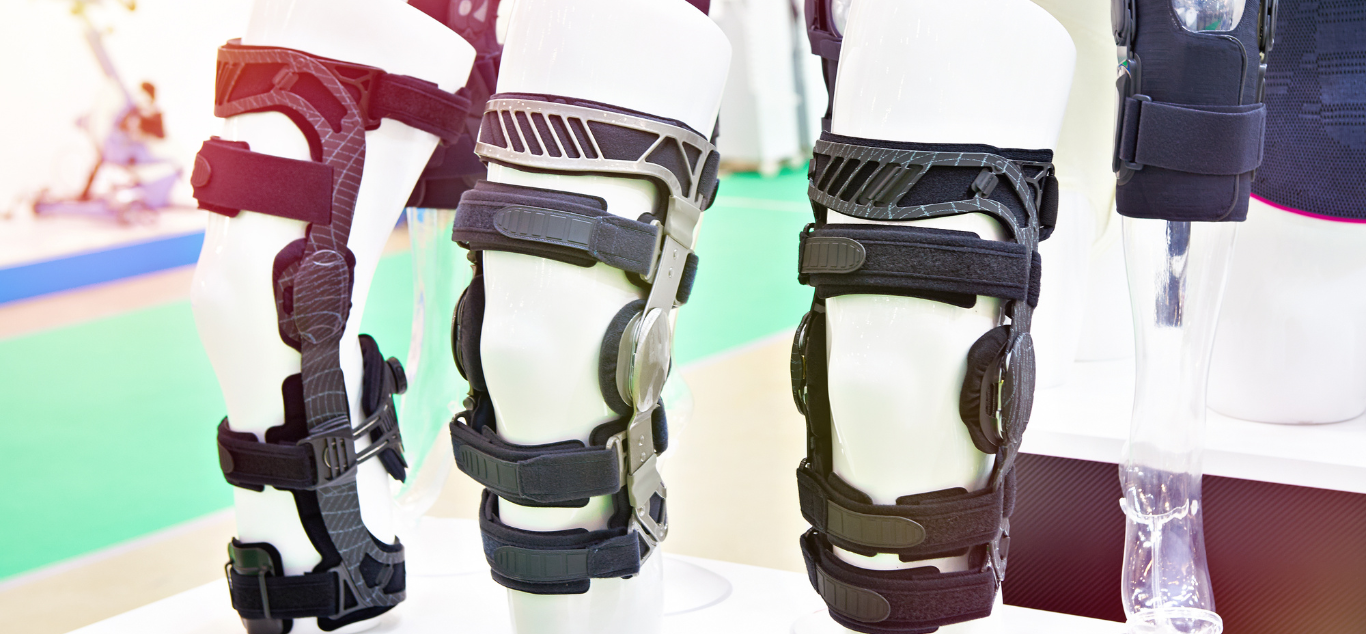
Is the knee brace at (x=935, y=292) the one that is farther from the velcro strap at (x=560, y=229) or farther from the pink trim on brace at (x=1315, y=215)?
the pink trim on brace at (x=1315, y=215)

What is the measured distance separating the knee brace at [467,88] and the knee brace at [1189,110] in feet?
3.26

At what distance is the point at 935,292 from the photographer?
1021mm

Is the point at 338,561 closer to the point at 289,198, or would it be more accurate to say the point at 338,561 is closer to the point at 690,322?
the point at 289,198

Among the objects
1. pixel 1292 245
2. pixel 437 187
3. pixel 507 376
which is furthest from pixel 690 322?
pixel 507 376

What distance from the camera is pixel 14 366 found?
4469 millimetres

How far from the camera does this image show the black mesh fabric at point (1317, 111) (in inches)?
57.9

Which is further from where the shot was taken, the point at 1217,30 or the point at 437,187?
the point at 437,187

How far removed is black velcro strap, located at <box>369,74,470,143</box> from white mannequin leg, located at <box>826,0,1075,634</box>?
63 centimetres

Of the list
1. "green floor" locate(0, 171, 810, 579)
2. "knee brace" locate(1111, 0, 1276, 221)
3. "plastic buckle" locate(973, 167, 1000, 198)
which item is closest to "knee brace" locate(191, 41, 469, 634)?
"plastic buckle" locate(973, 167, 1000, 198)

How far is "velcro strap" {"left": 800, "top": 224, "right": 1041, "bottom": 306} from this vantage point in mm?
1009

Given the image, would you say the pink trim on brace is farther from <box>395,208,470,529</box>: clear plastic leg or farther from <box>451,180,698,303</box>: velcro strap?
<box>395,208,470,529</box>: clear plastic leg

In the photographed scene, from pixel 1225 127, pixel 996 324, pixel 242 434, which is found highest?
pixel 1225 127

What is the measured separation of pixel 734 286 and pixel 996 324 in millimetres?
4871

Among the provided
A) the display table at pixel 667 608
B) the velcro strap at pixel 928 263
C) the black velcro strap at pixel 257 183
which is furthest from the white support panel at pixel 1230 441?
the black velcro strap at pixel 257 183
